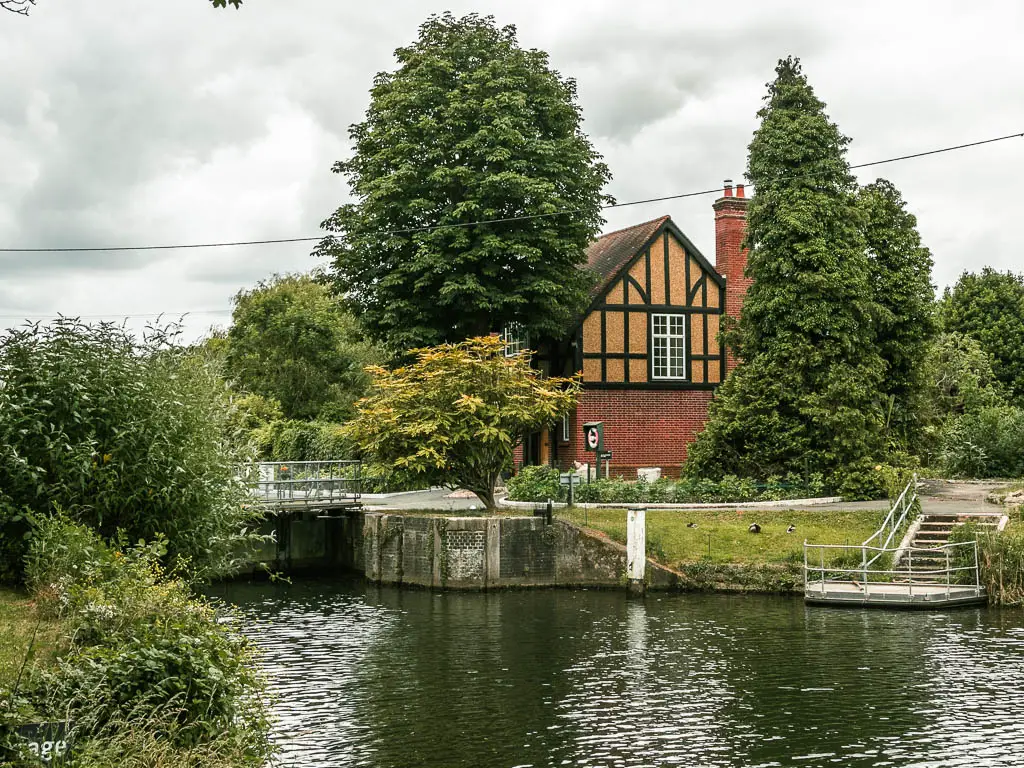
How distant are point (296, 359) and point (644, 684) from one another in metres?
37.7

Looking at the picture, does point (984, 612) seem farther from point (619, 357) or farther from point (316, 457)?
point (316, 457)

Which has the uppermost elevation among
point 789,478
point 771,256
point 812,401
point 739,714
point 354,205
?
point 354,205

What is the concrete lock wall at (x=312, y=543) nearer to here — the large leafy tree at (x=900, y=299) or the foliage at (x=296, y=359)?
the foliage at (x=296, y=359)

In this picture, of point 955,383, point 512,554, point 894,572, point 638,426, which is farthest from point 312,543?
point 955,383

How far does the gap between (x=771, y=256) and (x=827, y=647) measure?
1669 centimetres

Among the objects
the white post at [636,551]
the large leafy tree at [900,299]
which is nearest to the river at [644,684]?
the white post at [636,551]

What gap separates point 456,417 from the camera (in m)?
30.7

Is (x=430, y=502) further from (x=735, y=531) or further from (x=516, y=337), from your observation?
(x=735, y=531)

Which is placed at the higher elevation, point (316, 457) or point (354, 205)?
point (354, 205)

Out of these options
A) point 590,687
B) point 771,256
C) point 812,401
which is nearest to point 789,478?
point 812,401

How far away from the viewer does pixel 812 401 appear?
33.9m

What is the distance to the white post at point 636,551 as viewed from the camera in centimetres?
2777

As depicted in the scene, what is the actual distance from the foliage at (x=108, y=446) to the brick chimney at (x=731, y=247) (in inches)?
1119

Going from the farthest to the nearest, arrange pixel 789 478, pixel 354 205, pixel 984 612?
pixel 354 205, pixel 789 478, pixel 984 612
